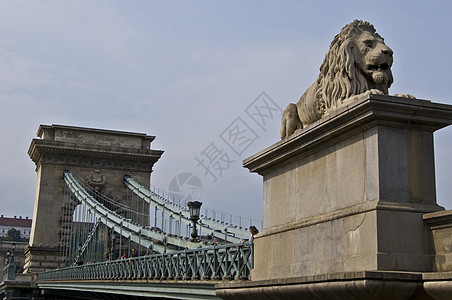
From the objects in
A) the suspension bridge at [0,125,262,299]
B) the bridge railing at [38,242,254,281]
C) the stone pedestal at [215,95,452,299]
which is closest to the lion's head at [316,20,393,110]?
the stone pedestal at [215,95,452,299]

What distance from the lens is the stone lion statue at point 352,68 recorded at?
7824 millimetres

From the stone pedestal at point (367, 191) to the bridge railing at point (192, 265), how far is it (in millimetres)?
3471

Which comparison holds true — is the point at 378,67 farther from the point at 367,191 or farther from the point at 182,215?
the point at 182,215

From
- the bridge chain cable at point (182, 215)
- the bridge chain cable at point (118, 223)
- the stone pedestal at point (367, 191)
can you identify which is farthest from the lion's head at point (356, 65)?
the bridge chain cable at point (118, 223)

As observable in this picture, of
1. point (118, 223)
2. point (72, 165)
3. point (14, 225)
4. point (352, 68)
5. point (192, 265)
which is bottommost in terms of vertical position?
point (192, 265)

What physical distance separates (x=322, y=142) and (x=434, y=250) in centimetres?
184

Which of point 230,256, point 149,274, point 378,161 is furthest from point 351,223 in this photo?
point 149,274

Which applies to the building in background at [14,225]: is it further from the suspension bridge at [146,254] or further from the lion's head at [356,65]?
the lion's head at [356,65]

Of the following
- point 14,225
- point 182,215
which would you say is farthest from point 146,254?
point 14,225

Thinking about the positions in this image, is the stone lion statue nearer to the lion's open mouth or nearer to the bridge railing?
the lion's open mouth

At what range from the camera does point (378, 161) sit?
6941 millimetres

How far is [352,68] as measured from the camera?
788 centimetres

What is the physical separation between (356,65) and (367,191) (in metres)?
1.68

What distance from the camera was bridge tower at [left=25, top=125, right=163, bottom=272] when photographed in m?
48.2
